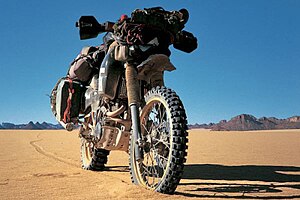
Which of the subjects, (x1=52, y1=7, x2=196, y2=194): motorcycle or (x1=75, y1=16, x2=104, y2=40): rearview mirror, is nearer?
(x1=52, y1=7, x2=196, y2=194): motorcycle

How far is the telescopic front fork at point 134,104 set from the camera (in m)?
3.91

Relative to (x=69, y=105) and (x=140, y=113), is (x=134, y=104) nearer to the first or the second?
(x=140, y=113)

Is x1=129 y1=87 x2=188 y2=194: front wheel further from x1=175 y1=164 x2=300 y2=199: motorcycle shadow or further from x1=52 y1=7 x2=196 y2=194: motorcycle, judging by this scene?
x1=175 y1=164 x2=300 y2=199: motorcycle shadow

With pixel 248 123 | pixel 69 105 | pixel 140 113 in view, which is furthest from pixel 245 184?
pixel 248 123

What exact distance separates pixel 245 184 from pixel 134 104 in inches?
70.7

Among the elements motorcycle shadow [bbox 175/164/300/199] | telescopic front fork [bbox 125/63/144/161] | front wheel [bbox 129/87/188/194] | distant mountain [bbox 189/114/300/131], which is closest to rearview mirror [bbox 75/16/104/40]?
telescopic front fork [bbox 125/63/144/161]

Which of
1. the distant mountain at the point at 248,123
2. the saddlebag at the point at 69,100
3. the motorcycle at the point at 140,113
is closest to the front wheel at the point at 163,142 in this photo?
the motorcycle at the point at 140,113

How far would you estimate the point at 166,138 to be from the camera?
3.73 m

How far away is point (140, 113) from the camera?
4270 mm

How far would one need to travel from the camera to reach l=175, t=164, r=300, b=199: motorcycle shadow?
11.9ft

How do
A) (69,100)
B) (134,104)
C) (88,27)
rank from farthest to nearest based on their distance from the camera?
(69,100), (88,27), (134,104)

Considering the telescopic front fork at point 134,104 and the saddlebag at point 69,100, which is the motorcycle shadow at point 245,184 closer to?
the telescopic front fork at point 134,104

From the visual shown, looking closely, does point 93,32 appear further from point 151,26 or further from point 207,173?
point 207,173

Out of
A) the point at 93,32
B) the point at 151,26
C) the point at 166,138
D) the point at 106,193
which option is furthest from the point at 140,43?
the point at 106,193
